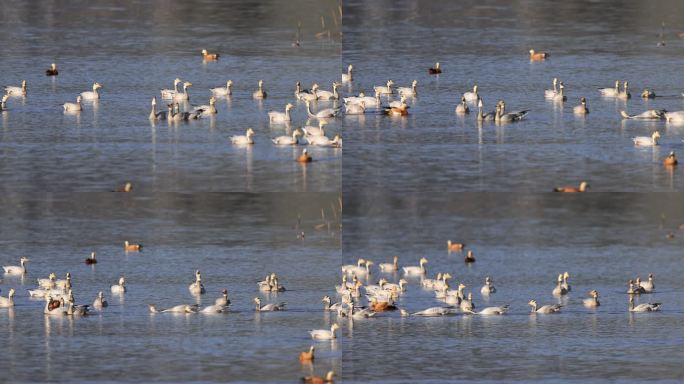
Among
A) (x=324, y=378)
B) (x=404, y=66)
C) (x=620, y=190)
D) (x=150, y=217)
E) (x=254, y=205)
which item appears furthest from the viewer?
(x=404, y=66)

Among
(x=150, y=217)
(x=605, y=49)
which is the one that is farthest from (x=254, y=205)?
(x=605, y=49)

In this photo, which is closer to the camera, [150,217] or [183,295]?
[183,295]

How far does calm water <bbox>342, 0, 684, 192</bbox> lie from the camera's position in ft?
150

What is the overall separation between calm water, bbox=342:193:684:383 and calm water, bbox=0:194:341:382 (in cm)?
135

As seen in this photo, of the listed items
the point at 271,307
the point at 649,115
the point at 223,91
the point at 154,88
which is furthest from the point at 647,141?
the point at 154,88

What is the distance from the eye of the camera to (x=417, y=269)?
50719mm

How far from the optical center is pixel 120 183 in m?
45.2

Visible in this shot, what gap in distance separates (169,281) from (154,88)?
28.0 feet

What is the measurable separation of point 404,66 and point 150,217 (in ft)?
27.2

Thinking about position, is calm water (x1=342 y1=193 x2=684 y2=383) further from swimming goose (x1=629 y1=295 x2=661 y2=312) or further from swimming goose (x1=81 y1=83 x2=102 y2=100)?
swimming goose (x1=81 y1=83 x2=102 y2=100)

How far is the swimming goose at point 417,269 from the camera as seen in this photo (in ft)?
164

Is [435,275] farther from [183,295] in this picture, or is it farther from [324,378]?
[324,378]

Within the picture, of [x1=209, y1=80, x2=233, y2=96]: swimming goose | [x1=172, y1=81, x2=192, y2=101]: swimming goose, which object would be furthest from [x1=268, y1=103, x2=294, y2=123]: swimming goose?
[x1=209, y1=80, x2=233, y2=96]: swimming goose

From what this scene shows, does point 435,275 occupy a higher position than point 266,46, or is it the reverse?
point 266,46
